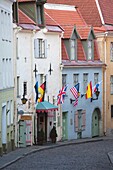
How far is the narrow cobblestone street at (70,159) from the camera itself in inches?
1425

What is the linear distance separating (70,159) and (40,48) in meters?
16.1

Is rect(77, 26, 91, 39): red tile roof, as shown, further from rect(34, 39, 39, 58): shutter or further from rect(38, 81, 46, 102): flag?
rect(38, 81, 46, 102): flag

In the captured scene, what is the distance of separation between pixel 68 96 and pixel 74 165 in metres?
23.8

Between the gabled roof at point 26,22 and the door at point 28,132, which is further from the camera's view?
the gabled roof at point 26,22

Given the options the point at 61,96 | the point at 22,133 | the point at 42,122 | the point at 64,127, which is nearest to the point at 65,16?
the point at 64,127

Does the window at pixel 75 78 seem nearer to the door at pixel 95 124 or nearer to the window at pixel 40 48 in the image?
the door at pixel 95 124

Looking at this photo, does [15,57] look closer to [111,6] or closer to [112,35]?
[112,35]

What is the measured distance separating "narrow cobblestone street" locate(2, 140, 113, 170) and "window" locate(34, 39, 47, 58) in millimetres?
6790

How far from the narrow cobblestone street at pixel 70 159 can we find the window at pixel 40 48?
267 inches

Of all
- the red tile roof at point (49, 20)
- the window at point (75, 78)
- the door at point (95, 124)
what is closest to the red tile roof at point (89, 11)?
the window at point (75, 78)

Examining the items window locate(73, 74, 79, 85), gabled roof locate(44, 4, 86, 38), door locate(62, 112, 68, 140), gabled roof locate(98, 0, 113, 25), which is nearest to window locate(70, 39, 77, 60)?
gabled roof locate(44, 4, 86, 38)

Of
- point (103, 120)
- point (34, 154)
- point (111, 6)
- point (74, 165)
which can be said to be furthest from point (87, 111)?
point (74, 165)

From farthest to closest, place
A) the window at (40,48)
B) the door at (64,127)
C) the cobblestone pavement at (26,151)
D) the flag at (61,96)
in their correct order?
the door at (64,127) → the flag at (61,96) → the window at (40,48) → the cobblestone pavement at (26,151)

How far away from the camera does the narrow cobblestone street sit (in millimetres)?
36188
